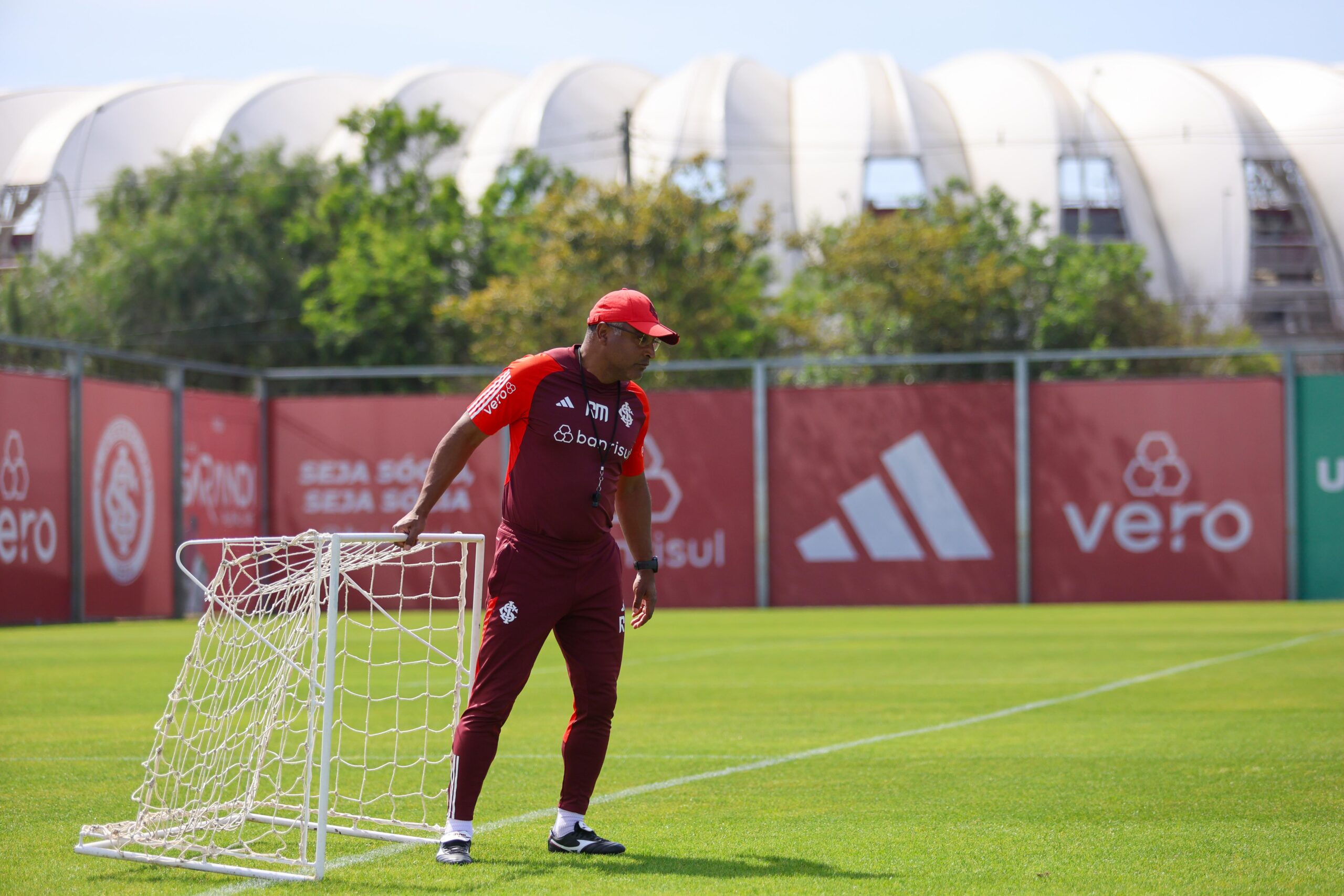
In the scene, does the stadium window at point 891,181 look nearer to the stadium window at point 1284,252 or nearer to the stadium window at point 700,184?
the stadium window at point 1284,252

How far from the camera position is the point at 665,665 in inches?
596

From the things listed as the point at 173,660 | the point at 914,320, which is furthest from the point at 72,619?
the point at 914,320

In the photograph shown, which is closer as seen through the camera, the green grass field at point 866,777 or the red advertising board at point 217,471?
the green grass field at point 866,777

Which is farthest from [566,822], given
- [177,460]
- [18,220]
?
[18,220]

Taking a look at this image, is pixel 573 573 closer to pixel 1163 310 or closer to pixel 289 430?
pixel 289 430

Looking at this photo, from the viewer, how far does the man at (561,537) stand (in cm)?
580

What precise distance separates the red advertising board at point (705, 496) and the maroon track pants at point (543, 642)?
20040 millimetres

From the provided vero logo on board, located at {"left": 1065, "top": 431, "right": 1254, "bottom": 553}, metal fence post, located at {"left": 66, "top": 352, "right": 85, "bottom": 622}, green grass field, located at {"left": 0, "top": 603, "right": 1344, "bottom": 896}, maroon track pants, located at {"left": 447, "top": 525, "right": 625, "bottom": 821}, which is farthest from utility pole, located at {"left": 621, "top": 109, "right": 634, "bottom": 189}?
maroon track pants, located at {"left": 447, "top": 525, "right": 625, "bottom": 821}

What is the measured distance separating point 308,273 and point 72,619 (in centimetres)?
1873

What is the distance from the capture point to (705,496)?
26234mm

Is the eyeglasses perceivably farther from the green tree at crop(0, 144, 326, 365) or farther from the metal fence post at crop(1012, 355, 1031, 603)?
the green tree at crop(0, 144, 326, 365)

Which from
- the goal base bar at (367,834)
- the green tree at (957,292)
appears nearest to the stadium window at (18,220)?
the green tree at (957,292)

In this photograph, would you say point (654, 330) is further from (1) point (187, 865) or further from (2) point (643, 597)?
(1) point (187, 865)

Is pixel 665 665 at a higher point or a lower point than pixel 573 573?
lower
